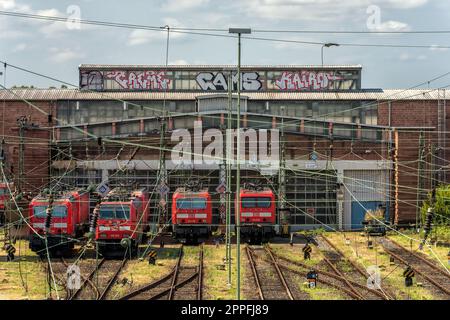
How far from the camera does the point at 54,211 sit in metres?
33.1

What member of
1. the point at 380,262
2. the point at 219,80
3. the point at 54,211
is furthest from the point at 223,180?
the point at 219,80

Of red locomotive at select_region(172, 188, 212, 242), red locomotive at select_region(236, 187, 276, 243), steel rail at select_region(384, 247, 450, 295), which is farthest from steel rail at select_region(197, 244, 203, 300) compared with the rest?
steel rail at select_region(384, 247, 450, 295)

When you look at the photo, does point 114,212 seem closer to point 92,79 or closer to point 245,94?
point 245,94

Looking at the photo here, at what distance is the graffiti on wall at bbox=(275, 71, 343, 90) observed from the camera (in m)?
57.6

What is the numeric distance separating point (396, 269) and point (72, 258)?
16.5 meters

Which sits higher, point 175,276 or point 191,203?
point 191,203

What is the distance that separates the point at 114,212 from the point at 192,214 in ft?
19.4

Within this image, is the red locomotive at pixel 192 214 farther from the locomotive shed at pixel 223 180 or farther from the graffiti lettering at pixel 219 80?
the graffiti lettering at pixel 219 80

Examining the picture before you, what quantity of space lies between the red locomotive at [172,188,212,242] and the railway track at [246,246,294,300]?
114 inches

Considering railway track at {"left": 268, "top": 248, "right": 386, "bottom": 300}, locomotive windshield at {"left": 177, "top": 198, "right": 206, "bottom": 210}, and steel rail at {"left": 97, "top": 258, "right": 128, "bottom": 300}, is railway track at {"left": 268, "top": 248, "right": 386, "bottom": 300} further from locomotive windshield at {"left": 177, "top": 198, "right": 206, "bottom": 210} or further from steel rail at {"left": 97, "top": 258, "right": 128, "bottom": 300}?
steel rail at {"left": 97, "top": 258, "right": 128, "bottom": 300}

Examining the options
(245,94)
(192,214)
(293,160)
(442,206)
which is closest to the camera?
(192,214)

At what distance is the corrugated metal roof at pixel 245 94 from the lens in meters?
52.2

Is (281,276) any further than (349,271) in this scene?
No
